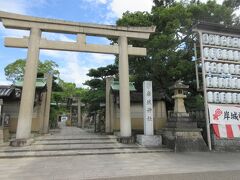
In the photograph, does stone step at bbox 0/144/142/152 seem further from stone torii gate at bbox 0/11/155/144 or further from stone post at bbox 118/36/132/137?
stone post at bbox 118/36/132/137

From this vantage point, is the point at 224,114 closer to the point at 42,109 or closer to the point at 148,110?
the point at 148,110

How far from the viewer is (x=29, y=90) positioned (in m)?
11.3

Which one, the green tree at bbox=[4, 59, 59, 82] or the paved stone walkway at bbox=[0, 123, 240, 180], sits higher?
the green tree at bbox=[4, 59, 59, 82]

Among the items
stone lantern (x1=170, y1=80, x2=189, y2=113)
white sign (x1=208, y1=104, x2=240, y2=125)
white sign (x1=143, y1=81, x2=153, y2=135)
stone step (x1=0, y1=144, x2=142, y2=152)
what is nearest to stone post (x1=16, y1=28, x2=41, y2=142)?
stone step (x1=0, y1=144, x2=142, y2=152)

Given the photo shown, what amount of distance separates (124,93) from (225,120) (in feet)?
18.7

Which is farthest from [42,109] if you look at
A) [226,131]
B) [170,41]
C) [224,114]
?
[226,131]

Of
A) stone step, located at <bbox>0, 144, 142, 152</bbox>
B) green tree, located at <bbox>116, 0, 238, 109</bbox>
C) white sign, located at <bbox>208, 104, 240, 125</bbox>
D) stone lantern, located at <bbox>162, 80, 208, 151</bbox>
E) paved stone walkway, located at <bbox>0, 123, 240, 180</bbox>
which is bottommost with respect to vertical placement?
paved stone walkway, located at <bbox>0, 123, 240, 180</bbox>

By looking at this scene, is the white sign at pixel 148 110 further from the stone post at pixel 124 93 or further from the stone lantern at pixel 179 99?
the stone lantern at pixel 179 99

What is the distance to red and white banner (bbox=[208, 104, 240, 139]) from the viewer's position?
11.5 metres

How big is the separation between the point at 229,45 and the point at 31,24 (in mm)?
11369

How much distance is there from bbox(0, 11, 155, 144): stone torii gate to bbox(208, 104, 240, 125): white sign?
14.8 ft

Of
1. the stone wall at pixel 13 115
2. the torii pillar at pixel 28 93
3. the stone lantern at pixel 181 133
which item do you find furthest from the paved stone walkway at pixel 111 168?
the stone wall at pixel 13 115

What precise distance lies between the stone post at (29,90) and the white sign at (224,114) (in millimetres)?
Result: 9435

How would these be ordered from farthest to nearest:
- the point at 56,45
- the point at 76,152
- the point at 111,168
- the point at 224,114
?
the point at 56,45, the point at 224,114, the point at 76,152, the point at 111,168
